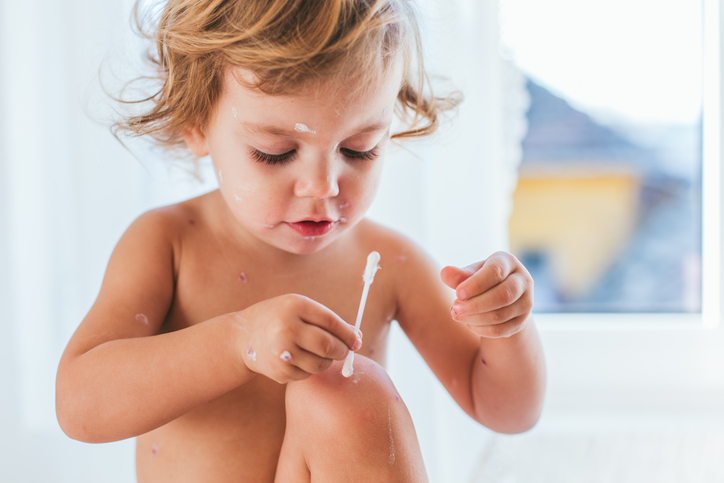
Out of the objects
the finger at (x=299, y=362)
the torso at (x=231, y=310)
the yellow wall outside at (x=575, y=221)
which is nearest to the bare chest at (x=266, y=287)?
the torso at (x=231, y=310)

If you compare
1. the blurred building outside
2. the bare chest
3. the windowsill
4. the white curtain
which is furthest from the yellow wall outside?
the bare chest

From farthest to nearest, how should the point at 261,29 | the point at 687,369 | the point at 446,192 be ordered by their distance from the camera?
1. the point at 687,369
2. the point at 446,192
3. the point at 261,29

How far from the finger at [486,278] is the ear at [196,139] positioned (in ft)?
1.00

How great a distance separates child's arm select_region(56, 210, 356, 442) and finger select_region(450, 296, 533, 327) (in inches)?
4.8

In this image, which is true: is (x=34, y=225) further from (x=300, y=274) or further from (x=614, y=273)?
(x=614, y=273)

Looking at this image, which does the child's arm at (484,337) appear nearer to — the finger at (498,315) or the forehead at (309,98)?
the finger at (498,315)

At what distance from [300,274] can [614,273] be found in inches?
55.3

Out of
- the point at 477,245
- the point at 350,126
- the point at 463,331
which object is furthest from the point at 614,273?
the point at 350,126

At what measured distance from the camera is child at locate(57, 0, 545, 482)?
0.53 m

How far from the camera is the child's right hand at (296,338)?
0.48 metres

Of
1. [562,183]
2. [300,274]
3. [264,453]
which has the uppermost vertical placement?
[300,274]

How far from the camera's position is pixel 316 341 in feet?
1.56

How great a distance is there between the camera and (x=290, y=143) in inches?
21.9

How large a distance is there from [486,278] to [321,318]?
0.16 meters
